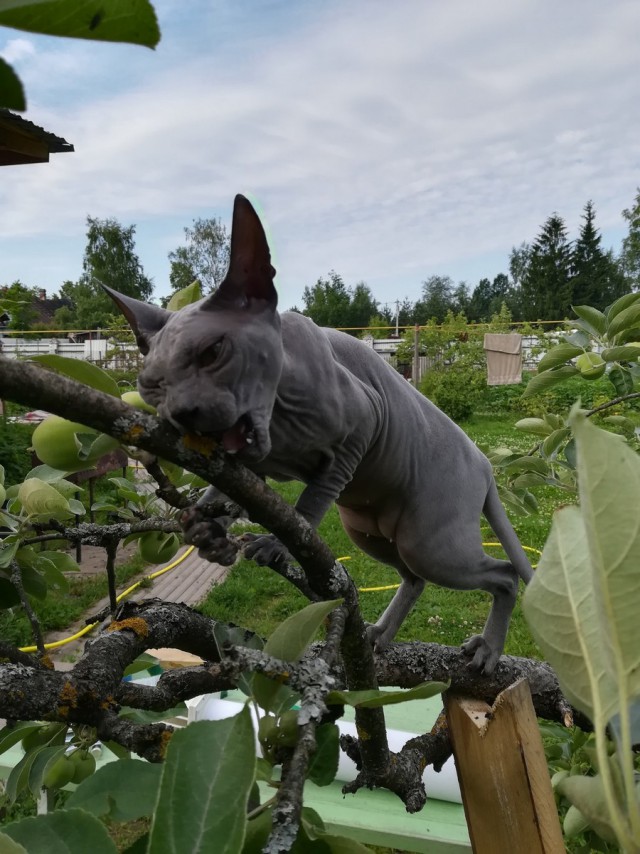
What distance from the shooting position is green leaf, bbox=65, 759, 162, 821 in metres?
0.51

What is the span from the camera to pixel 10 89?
29 cm

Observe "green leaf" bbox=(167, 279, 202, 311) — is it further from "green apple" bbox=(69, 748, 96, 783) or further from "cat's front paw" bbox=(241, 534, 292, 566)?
"green apple" bbox=(69, 748, 96, 783)

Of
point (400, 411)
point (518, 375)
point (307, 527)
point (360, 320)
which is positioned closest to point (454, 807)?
point (400, 411)

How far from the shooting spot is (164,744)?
666mm

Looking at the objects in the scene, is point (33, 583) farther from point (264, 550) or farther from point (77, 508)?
point (264, 550)

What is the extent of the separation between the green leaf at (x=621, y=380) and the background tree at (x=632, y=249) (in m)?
25.9

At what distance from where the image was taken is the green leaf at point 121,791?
0.51 metres

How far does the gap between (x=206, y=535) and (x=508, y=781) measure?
68cm

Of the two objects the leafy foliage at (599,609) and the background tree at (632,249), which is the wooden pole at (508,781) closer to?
the leafy foliage at (599,609)

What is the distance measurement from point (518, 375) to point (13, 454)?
380 inches

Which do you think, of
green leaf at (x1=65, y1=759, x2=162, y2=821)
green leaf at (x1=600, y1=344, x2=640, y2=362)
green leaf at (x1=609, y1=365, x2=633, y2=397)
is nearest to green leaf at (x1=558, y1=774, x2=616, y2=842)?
green leaf at (x1=65, y1=759, x2=162, y2=821)

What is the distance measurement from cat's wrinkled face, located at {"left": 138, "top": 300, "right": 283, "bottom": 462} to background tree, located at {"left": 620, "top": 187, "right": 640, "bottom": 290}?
27008mm

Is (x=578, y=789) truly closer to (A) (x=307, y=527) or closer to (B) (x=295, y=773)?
(B) (x=295, y=773)

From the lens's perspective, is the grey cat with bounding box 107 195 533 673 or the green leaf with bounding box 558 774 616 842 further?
the grey cat with bounding box 107 195 533 673
